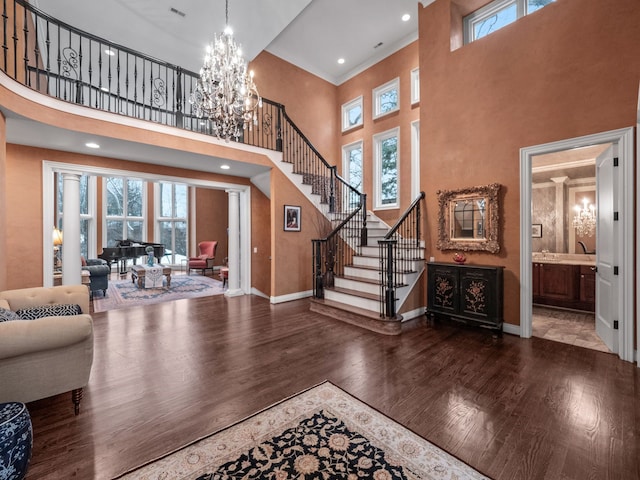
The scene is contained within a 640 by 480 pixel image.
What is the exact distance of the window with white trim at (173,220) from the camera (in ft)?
39.8

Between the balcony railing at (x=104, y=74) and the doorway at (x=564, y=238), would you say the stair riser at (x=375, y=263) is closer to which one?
the doorway at (x=564, y=238)

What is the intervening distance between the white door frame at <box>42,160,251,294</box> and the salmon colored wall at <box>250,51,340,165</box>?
8.33 feet

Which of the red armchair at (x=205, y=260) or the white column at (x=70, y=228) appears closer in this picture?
the white column at (x=70, y=228)

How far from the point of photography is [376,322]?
14.0 feet

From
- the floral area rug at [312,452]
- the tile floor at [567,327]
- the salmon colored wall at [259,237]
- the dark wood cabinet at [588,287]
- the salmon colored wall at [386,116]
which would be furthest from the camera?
the salmon colored wall at [259,237]

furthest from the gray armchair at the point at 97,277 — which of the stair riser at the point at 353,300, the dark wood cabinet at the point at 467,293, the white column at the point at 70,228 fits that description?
the dark wood cabinet at the point at 467,293

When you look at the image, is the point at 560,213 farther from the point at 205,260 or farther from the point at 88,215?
the point at 88,215

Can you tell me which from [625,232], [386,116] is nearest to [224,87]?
[386,116]

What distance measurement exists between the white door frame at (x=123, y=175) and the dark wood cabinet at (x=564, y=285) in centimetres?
633

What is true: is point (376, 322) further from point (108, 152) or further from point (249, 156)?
point (108, 152)

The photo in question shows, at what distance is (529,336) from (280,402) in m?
3.62

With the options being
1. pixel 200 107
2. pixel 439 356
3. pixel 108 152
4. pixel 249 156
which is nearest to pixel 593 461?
pixel 439 356

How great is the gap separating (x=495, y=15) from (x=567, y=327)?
17.1 feet

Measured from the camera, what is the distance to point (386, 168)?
7402 mm
